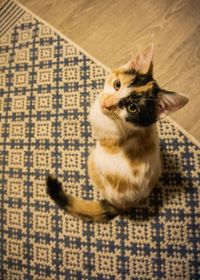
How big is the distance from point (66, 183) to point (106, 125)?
0.44 meters

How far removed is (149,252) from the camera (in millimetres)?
1104

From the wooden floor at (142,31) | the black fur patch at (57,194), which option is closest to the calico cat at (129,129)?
the black fur patch at (57,194)

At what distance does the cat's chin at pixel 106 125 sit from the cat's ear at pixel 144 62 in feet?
0.55

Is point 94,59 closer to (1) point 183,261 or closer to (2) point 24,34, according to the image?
(2) point 24,34

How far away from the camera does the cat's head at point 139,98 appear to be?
2.45ft

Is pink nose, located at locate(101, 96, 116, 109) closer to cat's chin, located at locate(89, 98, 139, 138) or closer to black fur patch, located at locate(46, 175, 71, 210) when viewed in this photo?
cat's chin, located at locate(89, 98, 139, 138)

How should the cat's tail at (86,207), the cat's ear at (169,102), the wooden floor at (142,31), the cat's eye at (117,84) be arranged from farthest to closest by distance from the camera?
the wooden floor at (142,31) < the cat's tail at (86,207) < the cat's eye at (117,84) < the cat's ear at (169,102)

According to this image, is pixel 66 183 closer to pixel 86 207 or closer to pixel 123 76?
pixel 86 207

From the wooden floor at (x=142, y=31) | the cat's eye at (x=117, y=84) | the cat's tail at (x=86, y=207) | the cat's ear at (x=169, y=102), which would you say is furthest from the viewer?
the wooden floor at (x=142, y=31)

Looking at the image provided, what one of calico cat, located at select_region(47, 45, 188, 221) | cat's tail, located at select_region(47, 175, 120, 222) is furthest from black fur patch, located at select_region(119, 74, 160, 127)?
cat's tail, located at select_region(47, 175, 120, 222)

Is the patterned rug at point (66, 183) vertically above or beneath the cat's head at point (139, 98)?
beneath

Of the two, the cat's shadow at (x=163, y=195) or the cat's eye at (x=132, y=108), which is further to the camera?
the cat's shadow at (x=163, y=195)

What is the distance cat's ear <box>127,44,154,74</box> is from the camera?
78 centimetres

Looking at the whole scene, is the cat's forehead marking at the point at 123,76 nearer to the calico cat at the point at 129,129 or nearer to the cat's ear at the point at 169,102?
the calico cat at the point at 129,129
